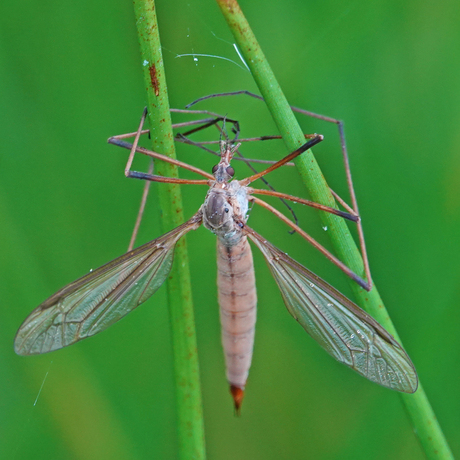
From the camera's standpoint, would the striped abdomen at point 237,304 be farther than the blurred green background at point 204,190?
No

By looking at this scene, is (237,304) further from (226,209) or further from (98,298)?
(98,298)

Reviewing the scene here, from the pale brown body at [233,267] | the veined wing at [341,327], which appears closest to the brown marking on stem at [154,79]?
the pale brown body at [233,267]

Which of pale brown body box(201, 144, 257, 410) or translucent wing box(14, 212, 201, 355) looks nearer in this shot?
translucent wing box(14, 212, 201, 355)

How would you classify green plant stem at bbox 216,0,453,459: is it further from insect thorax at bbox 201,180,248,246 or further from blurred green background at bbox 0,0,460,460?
blurred green background at bbox 0,0,460,460

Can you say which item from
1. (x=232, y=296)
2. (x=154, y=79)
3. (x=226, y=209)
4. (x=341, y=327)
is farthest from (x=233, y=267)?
(x=154, y=79)

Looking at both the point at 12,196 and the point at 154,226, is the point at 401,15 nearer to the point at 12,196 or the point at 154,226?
the point at 154,226

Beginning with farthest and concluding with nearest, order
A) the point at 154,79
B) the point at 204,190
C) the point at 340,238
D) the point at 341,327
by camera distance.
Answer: the point at 204,190, the point at 341,327, the point at 340,238, the point at 154,79

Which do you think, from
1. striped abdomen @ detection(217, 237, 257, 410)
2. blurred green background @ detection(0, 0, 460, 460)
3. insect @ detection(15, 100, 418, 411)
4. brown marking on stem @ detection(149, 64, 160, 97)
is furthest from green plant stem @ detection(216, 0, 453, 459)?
blurred green background @ detection(0, 0, 460, 460)

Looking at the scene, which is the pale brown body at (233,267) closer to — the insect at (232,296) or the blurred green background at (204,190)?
the insect at (232,296)
